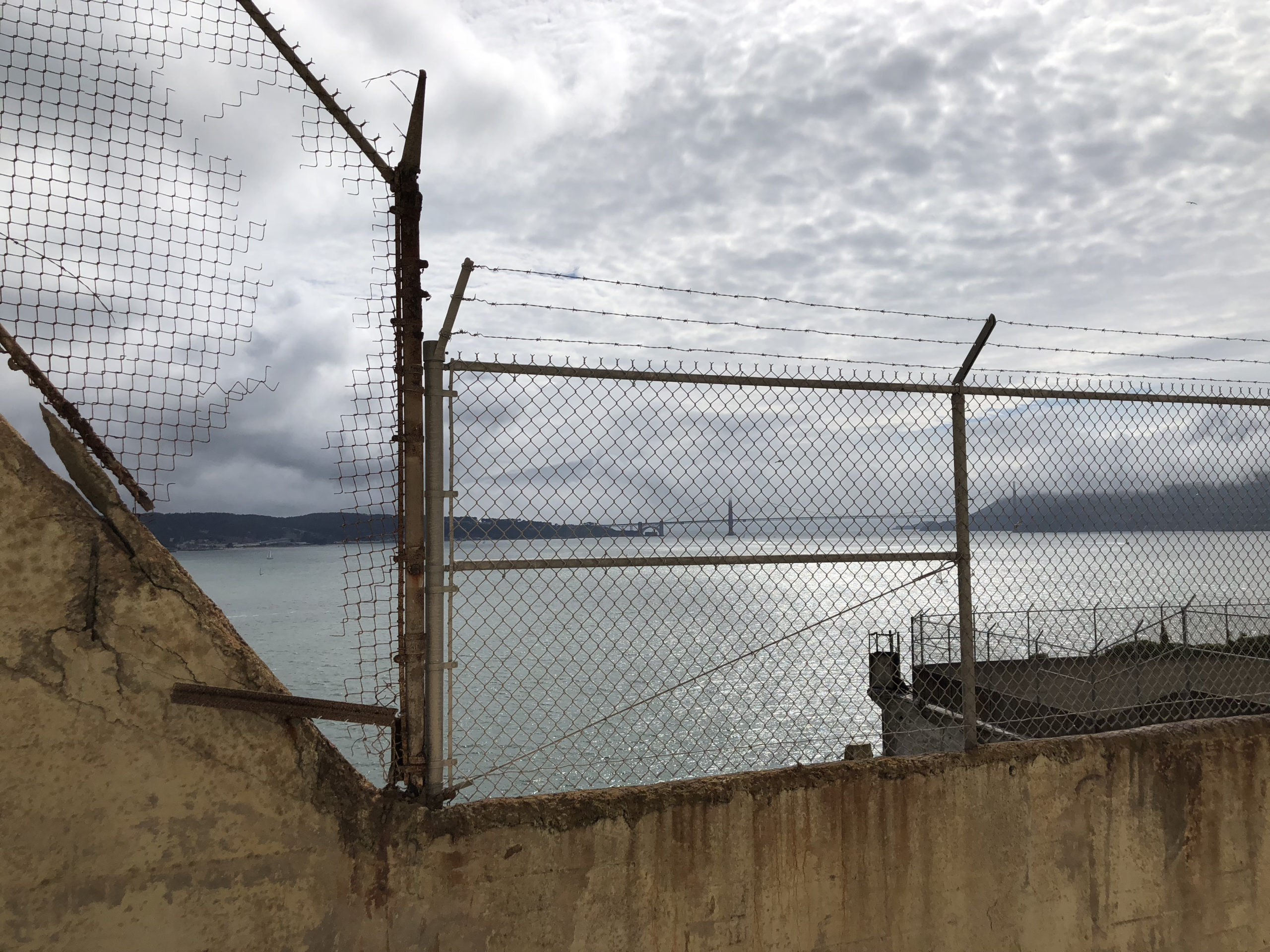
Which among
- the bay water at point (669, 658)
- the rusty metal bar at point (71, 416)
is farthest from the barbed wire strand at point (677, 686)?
the rusty metal bar at point (71, 416)

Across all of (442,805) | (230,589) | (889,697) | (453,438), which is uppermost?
(453,438)

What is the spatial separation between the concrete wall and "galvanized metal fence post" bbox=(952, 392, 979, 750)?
162mm

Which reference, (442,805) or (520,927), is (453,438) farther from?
(520,927)

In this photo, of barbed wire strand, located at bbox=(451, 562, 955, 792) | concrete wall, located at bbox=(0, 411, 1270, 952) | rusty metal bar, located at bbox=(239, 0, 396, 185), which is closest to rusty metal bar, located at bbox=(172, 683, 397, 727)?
concrete wall, located at bbox=(0, 411, 1270, 952)

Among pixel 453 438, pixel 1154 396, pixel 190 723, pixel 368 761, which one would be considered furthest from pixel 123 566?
pixel 368 761

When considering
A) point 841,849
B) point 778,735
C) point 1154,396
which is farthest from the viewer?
point 778,735

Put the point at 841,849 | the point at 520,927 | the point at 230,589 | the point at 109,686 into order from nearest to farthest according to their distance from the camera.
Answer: the point at 109,686, the point at 520,927, the point at 841,849, the point at 230,589

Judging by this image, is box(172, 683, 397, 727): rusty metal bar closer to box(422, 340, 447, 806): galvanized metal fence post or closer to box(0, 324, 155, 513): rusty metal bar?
box(422, 340, 447, 806): galvanized metal fence post

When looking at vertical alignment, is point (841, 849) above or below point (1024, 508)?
below

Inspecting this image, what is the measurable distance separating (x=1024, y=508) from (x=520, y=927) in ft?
9.90

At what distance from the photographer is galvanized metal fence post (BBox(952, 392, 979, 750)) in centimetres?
321

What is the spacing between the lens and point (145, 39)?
2459 mm

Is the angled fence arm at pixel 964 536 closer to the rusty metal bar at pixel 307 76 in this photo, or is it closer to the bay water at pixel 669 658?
the bay water at pixel 669 658

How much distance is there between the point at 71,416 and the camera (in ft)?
8.04
